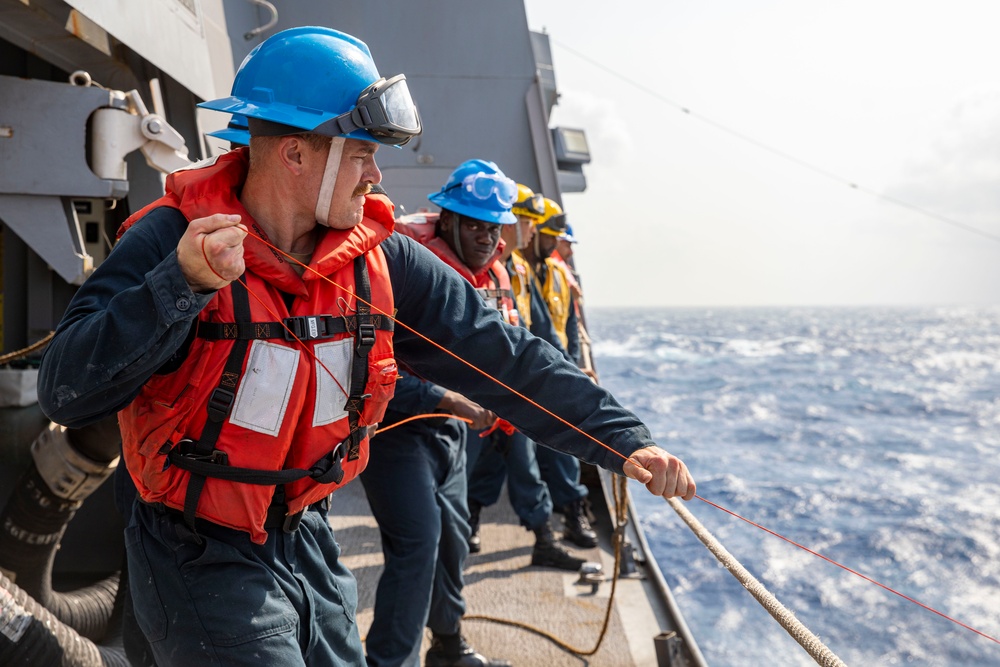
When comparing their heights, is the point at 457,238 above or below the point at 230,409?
above

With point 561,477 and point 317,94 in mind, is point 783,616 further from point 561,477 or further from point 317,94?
point 561,477

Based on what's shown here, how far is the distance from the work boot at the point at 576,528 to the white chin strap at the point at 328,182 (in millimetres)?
4543

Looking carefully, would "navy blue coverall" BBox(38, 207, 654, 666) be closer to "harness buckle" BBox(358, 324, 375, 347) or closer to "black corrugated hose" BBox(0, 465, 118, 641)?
"harness buckle" BBox(358, 324, 375, 347)

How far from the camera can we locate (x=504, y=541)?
601 cm

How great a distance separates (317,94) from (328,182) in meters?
0.19

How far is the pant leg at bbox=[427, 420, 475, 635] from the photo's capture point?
11.3ft

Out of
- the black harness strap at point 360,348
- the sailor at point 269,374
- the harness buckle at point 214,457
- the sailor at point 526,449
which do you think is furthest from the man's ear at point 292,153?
the sailor at point 526,449

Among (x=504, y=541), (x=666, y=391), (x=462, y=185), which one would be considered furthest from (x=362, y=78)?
(x=666, y=391)

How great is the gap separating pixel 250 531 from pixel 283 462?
0.50ft

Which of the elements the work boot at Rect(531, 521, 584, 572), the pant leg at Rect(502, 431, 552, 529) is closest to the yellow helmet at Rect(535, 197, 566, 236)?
the pant leg at Rect(502, 431, 552, 529)

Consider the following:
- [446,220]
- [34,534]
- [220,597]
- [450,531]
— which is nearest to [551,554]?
[450,531]

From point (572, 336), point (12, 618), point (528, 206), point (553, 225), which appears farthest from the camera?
point (553, 225)

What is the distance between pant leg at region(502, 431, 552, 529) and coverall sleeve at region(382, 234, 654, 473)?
314cm

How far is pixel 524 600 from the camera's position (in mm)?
4922
